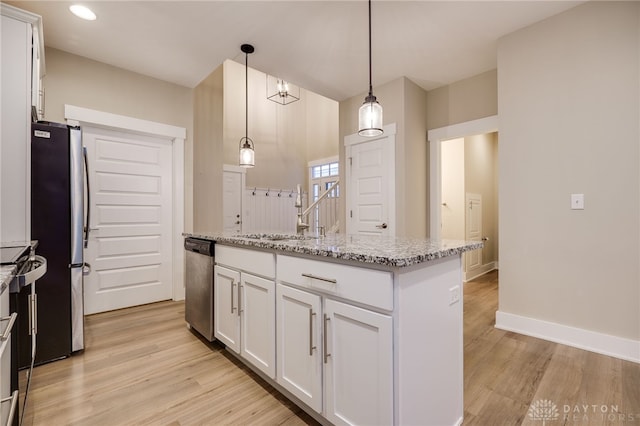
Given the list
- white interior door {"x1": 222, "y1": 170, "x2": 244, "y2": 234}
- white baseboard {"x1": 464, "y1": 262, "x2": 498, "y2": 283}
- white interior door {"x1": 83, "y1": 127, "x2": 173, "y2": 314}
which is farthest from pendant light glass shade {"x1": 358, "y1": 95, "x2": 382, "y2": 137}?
white interior door {"x1": 222, "y1": 170, "x2": 244, "y2": 234}

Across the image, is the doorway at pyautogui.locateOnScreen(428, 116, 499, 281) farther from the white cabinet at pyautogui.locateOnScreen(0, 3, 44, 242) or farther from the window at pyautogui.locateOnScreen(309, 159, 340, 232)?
the white cabinet at pyautogui.locateOnScreen(0, 3, 44, 242)

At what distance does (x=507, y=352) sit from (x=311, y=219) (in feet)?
12.9

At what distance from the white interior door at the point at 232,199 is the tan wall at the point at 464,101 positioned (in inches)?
141

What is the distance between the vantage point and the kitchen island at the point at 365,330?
3.64 feet

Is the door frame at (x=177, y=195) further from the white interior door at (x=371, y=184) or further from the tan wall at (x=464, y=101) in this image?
the tan wall at (x=464, y=101)

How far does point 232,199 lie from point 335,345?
4.79 meters

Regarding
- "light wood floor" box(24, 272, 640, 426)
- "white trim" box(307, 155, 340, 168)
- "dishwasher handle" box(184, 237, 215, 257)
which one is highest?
"white trim" box(307, 155, 340, 168)

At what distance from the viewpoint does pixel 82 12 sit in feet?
7.74

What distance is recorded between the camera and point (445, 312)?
1.33 meters

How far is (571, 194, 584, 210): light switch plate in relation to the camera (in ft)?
7.52

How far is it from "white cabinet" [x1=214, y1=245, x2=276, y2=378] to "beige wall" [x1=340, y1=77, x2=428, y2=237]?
7.14 ft

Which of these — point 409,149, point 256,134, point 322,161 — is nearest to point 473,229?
point 409,149

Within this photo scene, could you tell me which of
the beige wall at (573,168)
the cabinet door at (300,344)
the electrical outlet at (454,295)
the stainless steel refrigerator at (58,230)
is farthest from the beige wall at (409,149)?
the stainless steel refrigerator at (58,230)

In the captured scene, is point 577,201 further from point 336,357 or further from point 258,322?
point 258,322
